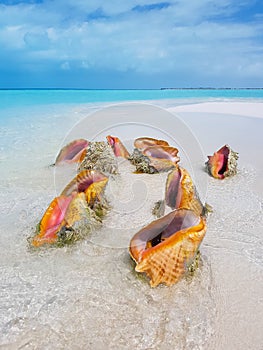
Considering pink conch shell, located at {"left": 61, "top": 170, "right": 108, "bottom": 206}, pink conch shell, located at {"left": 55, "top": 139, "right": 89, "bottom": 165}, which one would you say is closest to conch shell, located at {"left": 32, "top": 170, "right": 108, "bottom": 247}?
pink conch shell, located at {"left": 61, "top": 170, "right": 108, "bottom": 206}

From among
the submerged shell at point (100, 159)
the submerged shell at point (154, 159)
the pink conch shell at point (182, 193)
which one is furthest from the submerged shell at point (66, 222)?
the submerged shell at point (154, 159)

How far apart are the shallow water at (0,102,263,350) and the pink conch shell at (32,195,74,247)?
88 mm

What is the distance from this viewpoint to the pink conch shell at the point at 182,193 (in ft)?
7.79

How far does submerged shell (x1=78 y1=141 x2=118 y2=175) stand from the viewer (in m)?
3.59

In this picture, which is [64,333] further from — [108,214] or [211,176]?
[211,176]

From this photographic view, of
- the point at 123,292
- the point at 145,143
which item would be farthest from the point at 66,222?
the point at 145,143

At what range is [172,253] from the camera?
1689mm

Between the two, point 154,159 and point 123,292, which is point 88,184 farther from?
point 154,159

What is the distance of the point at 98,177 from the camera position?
249cm

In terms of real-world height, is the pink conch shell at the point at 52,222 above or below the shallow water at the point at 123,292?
above

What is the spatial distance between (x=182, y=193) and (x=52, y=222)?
0.97 m

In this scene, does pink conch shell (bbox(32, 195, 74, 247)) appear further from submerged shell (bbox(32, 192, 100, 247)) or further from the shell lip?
the shell lip

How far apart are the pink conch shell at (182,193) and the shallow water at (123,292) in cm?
24

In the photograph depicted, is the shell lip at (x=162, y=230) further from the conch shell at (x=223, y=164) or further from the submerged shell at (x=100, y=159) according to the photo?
the conch shell at (x=223, y=164)
